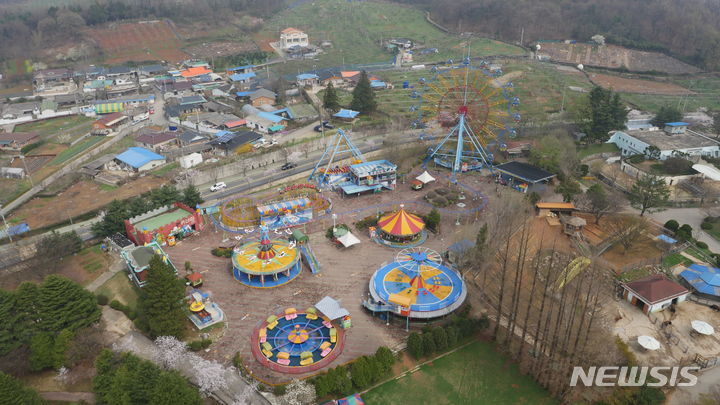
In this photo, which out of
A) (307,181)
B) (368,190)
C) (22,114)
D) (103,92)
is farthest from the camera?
(103,92)

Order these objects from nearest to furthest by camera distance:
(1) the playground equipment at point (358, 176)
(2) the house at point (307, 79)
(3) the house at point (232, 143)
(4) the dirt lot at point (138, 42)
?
(1) the playground equipment at point (358, 176) → (3) the house at point (232, 143) → (2) the house at point (307, 79) → (4) the dirt lot at point (138, 42)

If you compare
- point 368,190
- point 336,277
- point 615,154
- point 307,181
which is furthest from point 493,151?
point 336,277

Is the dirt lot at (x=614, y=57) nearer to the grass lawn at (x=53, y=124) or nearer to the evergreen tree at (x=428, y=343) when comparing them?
the evergreen tree at (x=428, y=343)

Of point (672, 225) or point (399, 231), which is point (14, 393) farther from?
point (672, 225)

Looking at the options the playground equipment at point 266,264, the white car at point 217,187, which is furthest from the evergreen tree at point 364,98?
the playground equipment at point 266,264

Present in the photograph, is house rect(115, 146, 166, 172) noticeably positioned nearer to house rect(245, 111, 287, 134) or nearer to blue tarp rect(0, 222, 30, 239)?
blue tarp rect(0, 222, 30, 239)

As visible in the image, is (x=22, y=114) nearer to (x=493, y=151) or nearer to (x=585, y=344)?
(x=493, y=151)
